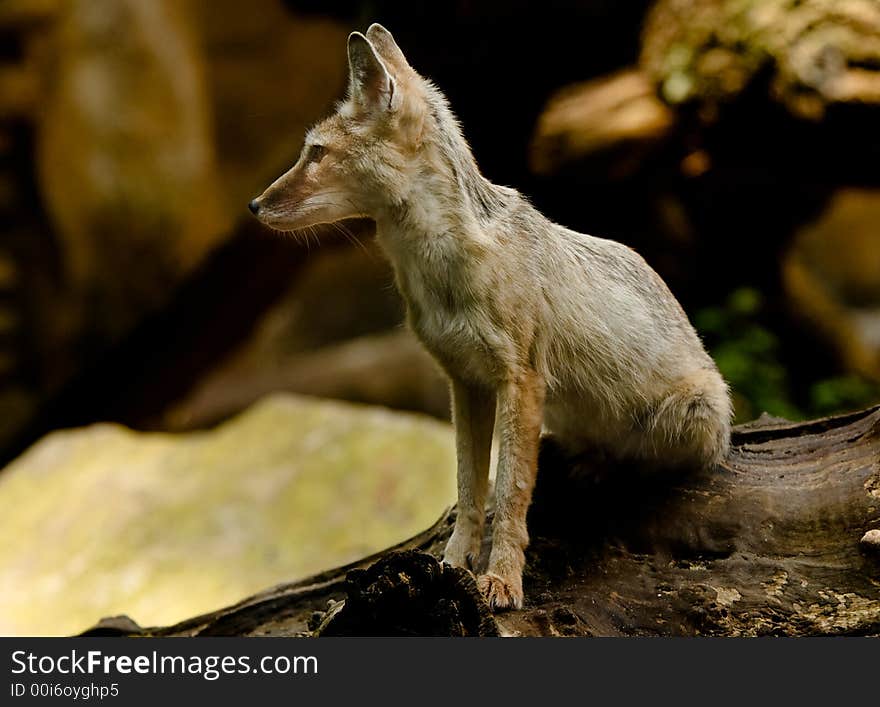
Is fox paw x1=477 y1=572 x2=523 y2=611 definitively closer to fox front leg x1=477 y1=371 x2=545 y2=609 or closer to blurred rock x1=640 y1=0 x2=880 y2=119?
fox front leg x1=477 y1=371 x2=545 y2=609

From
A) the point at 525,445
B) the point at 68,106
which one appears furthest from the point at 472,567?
the point at 68,106

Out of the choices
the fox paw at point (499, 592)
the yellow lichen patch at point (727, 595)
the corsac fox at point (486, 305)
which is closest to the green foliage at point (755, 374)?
the corsac fox at point (486, 305)

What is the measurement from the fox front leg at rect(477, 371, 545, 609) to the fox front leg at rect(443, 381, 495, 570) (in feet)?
0.92

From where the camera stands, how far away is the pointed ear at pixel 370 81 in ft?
12.2

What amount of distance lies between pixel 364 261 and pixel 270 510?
6584 mm

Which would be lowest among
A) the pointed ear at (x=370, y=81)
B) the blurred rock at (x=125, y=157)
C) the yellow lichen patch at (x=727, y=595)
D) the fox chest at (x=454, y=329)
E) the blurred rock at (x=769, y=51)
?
the yellow lichen patch at (x=727, y=595)

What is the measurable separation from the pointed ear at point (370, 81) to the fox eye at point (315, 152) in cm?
23

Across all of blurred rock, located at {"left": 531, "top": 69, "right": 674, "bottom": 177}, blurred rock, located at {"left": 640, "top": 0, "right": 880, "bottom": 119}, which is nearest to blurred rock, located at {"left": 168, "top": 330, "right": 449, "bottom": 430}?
blurred rock, located at {"left": 531, "top": 69, "right": 674, "bottom": 177}

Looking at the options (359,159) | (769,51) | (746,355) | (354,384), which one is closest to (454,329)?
(359,159)

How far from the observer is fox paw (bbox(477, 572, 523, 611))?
3.57 m

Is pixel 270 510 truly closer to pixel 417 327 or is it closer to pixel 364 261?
pixel 417 327

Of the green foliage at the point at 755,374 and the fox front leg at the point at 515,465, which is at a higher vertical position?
the green foliage at the point at 755,374

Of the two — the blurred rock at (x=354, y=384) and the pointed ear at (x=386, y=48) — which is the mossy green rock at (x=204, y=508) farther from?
the pointed ear at (x=386, y=48)

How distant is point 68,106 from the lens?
932 cm
